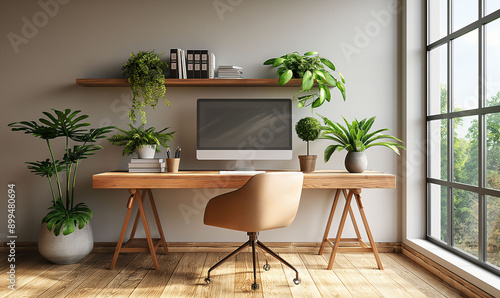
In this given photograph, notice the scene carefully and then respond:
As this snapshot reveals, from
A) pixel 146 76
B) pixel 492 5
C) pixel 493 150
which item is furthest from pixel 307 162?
pixel 492 5

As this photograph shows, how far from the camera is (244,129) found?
2971 mm

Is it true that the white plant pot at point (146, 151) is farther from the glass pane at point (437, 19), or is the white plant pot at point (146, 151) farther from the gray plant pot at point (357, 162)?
the glass pane at point (437, 19)

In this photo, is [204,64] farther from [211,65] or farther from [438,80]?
[438,80]

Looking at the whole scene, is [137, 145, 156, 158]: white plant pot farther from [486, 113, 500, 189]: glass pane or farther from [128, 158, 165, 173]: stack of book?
[486, 113, 500, 189]: glass pane

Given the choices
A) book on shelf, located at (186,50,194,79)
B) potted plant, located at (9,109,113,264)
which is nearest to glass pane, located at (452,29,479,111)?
book on shelf, located at (186,50,194,79)

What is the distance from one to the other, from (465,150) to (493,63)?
2.02 feet

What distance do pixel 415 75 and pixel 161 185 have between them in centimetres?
227

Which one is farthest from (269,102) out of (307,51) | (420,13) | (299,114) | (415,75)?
(420,13)

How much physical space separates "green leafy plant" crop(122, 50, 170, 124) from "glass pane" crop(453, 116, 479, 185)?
224 cm

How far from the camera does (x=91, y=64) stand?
3.21 meters

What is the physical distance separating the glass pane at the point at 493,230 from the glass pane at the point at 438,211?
506mm

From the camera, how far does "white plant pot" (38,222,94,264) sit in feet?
9.09

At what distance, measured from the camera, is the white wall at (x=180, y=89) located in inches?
126

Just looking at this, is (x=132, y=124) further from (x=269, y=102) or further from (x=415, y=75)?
(x=415, y=75)
